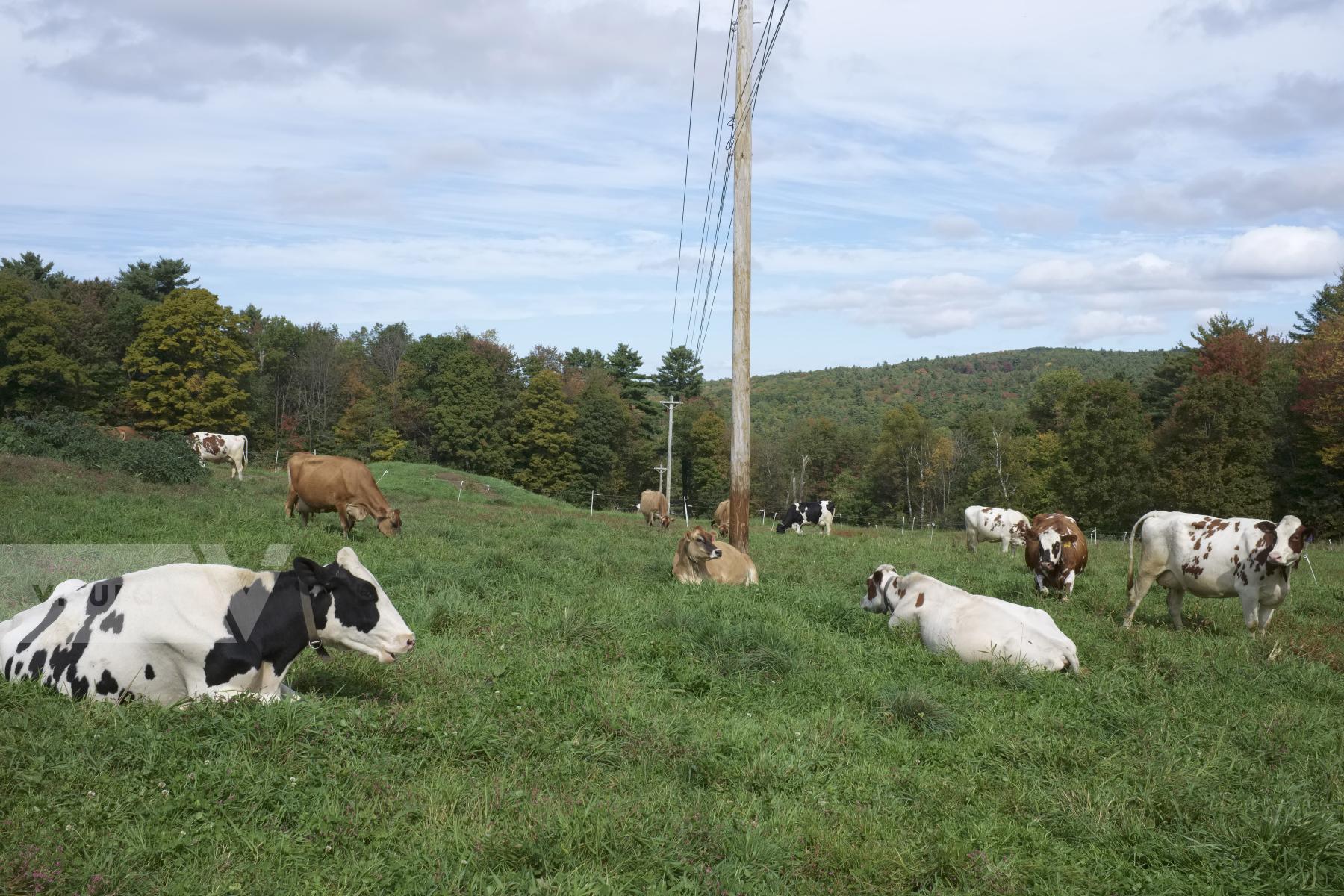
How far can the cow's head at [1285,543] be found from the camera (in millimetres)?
10617

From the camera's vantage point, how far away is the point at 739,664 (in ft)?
26.1

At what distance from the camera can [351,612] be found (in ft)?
19.6

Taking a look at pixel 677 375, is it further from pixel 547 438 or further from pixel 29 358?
pixel 29 358

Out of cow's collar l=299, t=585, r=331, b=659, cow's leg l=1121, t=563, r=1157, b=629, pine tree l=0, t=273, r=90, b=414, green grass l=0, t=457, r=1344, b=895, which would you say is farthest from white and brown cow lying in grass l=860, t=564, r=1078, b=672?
pine tree l=0, t=273, r=90, b=414

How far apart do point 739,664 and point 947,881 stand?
3.46 metres

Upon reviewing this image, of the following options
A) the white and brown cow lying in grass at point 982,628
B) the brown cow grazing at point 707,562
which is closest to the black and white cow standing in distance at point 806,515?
the brown cow grazing at point 707,562

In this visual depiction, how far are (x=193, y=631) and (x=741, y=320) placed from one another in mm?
10587

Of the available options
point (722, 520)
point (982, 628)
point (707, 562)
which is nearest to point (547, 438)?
point (722, 520)

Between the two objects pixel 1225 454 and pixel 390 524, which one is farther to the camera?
pixel 1225 454

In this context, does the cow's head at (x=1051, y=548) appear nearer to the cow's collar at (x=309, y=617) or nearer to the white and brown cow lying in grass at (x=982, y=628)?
the white and brown cow lying in grass at (x=982, y=628)

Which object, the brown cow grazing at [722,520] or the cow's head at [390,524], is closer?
the cow's head at [390,524]

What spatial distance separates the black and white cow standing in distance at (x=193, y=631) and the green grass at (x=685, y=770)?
0.23 meters

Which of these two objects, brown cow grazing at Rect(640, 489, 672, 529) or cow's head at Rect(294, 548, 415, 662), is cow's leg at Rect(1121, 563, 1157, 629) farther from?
brown cow grazing at Rect(640, 489, 672, 529)

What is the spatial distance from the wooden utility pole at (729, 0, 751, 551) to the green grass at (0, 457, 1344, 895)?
537 centimetres
